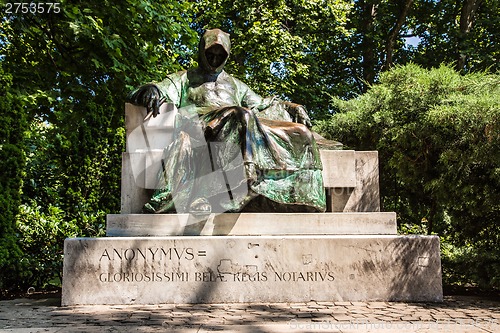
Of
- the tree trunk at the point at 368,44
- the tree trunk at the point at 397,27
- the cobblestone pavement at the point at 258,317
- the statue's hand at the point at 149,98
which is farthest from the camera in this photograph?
the tree trunk at the point at 368,44

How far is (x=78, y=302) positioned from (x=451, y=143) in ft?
15.8

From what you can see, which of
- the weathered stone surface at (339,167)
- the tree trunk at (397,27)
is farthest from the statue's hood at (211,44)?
the tree trunk at (397,27)

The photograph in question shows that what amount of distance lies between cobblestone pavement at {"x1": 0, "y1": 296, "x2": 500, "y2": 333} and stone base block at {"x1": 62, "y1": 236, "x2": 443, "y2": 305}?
0.14m

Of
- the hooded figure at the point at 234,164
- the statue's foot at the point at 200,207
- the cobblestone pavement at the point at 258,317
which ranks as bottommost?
the cobblestone pavement at the point at 258,317

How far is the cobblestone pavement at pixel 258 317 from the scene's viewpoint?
3596 millimetres

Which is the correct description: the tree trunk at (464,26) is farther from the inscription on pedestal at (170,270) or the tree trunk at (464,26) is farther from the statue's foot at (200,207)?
the inscription on pedestal at (170,270)

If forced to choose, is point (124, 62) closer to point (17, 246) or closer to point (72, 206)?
point (72, 206)

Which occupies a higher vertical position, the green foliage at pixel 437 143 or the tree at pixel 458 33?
the tree at pixel 458 33

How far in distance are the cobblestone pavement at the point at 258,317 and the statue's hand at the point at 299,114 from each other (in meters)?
2.19

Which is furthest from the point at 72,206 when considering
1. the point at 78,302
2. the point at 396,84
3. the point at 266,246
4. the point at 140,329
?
the point at 396,84

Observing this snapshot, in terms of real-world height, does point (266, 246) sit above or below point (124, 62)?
below

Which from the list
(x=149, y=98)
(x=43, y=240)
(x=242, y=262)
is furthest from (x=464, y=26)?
(x=43, y=240)

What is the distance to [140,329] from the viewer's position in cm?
355

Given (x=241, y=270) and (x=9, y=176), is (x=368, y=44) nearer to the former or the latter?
(x=9, y=176)
